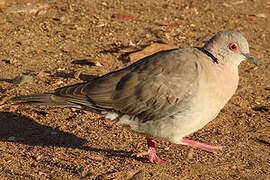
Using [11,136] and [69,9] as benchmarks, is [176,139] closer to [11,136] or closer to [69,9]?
[11,136]

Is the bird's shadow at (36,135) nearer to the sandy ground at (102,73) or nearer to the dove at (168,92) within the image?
the sandy ground at (102,73)

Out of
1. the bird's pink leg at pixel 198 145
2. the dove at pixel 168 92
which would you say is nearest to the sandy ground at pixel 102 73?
the bird's pink leg at pixel 198 145

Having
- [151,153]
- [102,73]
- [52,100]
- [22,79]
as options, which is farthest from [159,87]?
[22,79]

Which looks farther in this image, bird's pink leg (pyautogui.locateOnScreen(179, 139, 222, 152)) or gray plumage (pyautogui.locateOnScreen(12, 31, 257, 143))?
bird's pink leg (pyautogui.locateOnScreen(179, 139, 222, 152))

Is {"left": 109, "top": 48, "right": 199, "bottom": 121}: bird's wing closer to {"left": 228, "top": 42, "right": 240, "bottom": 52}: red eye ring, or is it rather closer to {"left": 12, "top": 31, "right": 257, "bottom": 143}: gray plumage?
{"left": 12, "top": 31, "right": 257, "bottom": 143}: gray plumage

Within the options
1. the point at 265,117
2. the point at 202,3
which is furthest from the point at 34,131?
the point at 202,3

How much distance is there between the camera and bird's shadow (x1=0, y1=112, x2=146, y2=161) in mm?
6297

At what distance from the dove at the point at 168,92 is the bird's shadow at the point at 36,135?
59 cm

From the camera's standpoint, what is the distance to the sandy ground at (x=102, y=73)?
19.2ft

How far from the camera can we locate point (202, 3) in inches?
487

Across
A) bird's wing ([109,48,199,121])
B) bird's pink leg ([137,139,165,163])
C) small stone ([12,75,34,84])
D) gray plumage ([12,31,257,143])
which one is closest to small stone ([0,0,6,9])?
small stone ([12,75,34,84])

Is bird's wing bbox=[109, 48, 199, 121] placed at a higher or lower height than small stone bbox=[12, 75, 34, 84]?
higher

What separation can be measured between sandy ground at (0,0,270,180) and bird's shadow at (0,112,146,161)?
0.04 ft

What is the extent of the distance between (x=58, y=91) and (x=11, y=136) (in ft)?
3.34
